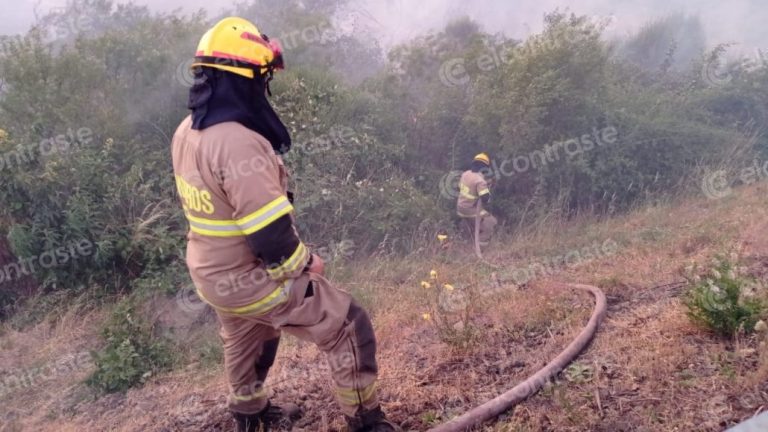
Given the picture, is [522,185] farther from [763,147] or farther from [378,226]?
[763,147]

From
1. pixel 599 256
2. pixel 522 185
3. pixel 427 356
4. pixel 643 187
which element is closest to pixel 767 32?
pixel 643 187

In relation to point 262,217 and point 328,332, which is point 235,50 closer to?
point 262,217

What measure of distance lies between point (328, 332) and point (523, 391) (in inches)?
44.0

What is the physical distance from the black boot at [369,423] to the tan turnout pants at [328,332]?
0.09 ft

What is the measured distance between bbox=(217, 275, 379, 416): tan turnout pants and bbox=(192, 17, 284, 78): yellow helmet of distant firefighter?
2.98ft

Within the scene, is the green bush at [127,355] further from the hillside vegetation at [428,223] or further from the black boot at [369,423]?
the black boot at [369,423]

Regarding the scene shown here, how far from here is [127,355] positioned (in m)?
4.62

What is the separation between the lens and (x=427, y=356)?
372 cm

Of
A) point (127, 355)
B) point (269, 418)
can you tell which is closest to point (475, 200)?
point (127, 355)

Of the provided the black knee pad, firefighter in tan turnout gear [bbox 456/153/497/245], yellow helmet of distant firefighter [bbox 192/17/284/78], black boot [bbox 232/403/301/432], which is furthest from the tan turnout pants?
firefighter in tan turnout gear [bbox 456/153/497/245]

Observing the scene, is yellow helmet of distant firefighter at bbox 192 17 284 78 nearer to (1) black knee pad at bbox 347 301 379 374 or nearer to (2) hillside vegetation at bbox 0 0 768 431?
(1) black knee pad at bbox 347 301 379 374

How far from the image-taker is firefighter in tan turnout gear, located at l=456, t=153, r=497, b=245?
848 cm

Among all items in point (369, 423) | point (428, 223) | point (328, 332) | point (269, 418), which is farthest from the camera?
point (428, 223)

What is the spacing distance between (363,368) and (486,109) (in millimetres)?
7474
